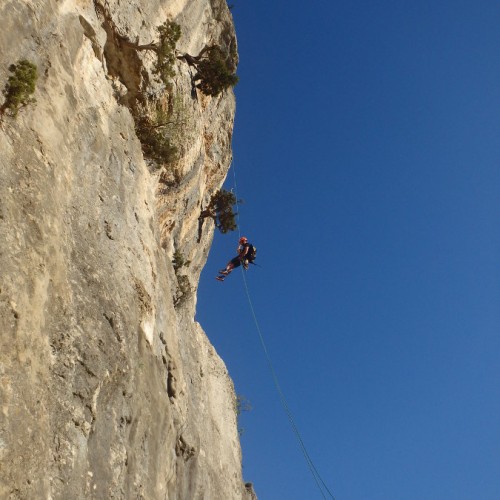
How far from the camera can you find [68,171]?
9727 millimetres

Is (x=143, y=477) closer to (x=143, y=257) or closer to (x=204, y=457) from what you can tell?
(x=143, y=257)

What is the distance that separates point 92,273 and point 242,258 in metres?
13.2

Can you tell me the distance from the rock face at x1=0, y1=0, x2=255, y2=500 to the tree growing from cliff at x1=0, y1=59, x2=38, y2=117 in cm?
14

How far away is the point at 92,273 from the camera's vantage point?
381 inches

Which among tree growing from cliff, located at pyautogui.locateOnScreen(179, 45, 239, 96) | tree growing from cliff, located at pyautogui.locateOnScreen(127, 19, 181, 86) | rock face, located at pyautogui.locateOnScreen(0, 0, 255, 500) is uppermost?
tree growing from cliff, located at pyautogui.locateOnScreen(179, 45, 239, 96)

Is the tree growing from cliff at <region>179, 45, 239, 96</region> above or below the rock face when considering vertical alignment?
above

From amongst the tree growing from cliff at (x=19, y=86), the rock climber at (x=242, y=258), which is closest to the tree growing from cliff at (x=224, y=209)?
the rock climber at (x=242, y=258)

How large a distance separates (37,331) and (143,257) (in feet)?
15.4

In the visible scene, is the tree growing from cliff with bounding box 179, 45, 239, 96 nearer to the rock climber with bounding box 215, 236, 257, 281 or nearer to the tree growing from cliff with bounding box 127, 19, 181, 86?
the tree growing from cliff with bounding box 127, 19, 181, 86

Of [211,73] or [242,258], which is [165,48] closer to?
[211,73]

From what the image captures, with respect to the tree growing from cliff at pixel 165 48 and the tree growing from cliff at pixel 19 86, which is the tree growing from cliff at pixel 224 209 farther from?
the tree growing from cliff at pixel 19 86

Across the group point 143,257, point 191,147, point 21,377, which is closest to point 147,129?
point 191,147

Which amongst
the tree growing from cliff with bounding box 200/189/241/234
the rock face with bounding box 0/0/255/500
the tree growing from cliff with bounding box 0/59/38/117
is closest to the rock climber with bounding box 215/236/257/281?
the tree growing from cliff with bounding box 200/189/241/234

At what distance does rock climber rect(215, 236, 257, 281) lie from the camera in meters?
22.6
